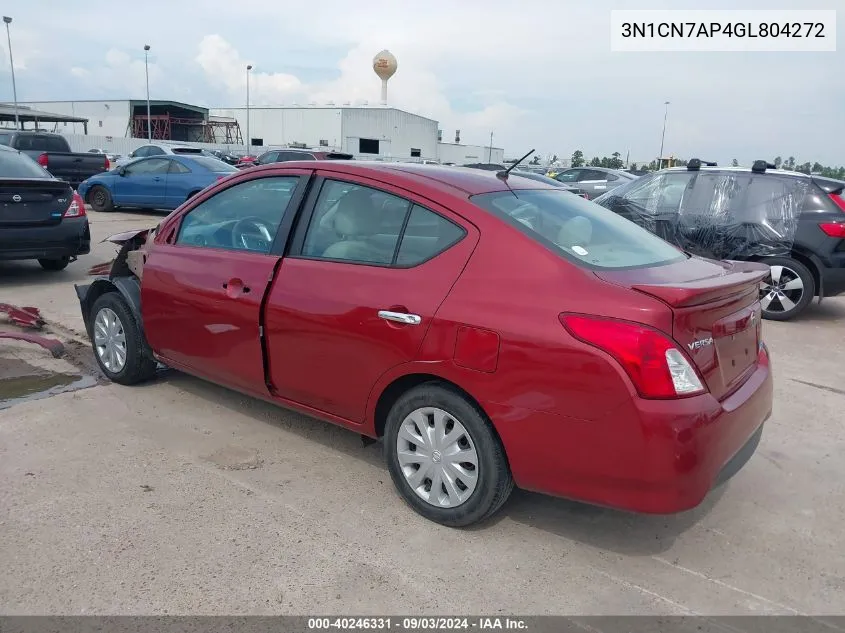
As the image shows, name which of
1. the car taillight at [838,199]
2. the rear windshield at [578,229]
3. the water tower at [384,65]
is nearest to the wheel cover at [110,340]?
the rear windshield at [578,229]

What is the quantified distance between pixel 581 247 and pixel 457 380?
0.87 metres

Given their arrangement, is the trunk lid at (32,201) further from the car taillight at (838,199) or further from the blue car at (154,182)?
the car taillight at (838,199)

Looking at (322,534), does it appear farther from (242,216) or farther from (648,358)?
(242,216)

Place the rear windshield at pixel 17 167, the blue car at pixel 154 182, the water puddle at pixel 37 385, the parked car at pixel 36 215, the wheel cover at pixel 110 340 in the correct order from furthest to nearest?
the blue car at pixel 154 182
the rear windshield at pixel 17 167
the parked car at pixel 36 215
the wheel cover at pixel 110 340
the water puddle at pixel 37 385

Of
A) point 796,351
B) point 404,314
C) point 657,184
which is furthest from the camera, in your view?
point 657,184

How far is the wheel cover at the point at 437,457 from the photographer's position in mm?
3004

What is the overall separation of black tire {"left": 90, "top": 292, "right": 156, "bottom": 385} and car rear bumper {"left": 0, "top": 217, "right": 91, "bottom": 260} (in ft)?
11.6

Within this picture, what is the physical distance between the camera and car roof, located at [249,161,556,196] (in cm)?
336

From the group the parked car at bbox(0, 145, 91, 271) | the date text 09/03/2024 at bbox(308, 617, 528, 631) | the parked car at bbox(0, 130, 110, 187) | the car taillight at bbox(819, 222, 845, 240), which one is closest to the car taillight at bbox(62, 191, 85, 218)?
the parked car at bbox(0, 145, 91, 271)

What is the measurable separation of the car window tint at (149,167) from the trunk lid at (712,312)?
1319cm

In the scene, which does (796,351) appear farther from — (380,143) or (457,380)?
(380,143)

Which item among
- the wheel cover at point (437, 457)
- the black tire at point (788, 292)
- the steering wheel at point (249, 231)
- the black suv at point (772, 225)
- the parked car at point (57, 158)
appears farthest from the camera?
the parked car at point (57, 158)


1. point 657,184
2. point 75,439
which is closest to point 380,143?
point 657,184

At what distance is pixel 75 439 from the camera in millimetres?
3896
